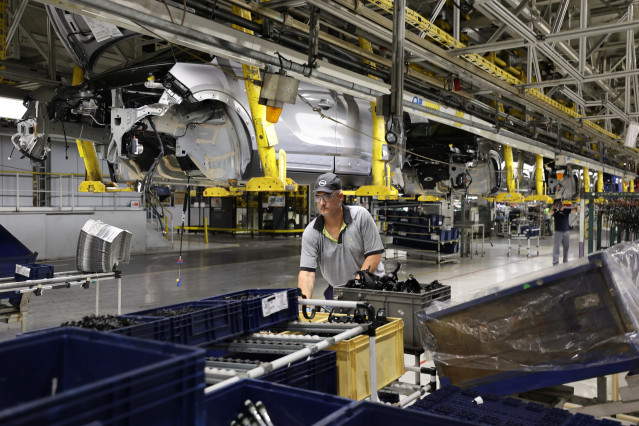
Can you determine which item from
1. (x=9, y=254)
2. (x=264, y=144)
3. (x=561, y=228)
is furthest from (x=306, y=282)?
(x=561, y=228)

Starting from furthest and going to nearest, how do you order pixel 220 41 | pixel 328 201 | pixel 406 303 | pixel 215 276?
pixel 215 276 < pixel 220 41 < pixel 328 201 < pixel 406 303

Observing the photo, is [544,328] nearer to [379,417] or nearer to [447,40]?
[379,417]

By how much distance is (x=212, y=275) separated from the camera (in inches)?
406

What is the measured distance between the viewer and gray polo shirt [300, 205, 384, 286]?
3.92 meters

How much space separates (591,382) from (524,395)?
194 cm

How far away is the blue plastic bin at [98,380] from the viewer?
93 cm

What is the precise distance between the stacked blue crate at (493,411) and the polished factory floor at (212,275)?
2.75 m

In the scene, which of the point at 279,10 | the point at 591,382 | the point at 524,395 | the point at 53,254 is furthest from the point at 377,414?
the point at 53,254

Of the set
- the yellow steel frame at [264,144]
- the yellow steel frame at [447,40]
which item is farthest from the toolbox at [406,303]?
the yellow steel frame at [447,40]

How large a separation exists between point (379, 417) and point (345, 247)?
2.62m

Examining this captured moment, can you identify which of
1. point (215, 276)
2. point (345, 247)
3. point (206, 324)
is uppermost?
point (345, 247)

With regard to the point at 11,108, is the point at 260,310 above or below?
below

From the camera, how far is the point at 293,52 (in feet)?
15.6

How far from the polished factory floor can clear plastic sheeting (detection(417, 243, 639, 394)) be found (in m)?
1.86
